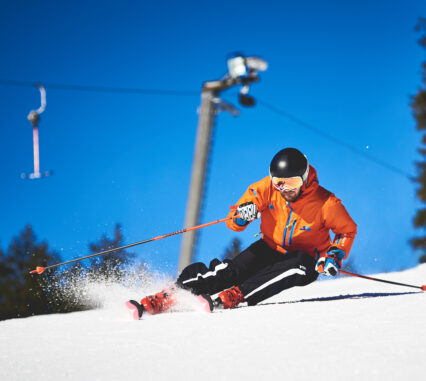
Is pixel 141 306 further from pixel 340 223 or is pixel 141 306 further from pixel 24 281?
pixel 24 281

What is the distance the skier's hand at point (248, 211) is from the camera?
362 centimetres

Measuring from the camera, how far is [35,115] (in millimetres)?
4695

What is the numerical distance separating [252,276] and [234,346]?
1.68 meters

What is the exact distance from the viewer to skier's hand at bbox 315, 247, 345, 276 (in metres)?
3.35

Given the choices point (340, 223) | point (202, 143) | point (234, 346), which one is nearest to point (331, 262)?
point (340, 223)

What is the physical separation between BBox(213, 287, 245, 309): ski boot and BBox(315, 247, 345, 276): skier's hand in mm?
633

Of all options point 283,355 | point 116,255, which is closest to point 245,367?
point 283,355

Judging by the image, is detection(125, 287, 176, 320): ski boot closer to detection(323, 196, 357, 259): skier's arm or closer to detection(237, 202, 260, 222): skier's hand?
detection(237, 202, 260, 222): skier's hand

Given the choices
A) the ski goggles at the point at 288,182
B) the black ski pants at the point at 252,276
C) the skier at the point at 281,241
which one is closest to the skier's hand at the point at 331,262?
the skier at the point at 281,241

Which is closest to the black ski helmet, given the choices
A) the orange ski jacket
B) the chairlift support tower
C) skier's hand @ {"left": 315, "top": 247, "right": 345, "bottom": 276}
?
the orange ski jacket

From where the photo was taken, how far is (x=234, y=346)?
6.71ft

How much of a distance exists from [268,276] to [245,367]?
1848 millimetres

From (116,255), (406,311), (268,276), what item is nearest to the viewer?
(406,311)

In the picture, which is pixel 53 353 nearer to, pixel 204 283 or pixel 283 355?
pixel 283 355
